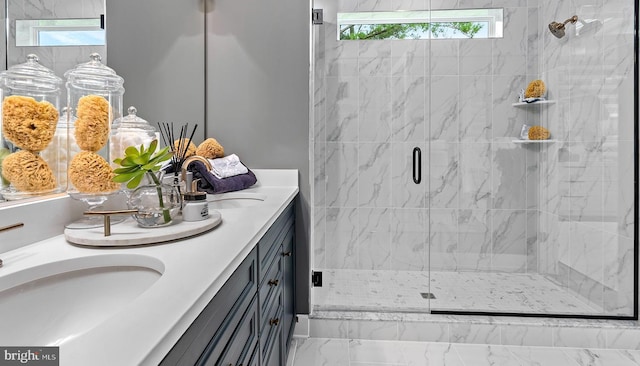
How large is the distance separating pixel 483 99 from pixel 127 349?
2877mm

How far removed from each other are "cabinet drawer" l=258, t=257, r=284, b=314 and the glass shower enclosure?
793 millimetres

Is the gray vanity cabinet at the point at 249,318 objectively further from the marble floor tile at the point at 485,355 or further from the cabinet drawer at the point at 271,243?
the marble floor tile at the point at 485,355

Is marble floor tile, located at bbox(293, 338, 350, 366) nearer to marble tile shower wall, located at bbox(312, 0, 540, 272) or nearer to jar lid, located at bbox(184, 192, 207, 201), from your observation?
marble tile shower wall, located at bbox(312, 0, 540, 272)

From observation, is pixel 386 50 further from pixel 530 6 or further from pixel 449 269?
pixel 449 269

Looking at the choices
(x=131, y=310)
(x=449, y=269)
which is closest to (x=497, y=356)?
(x=449, y=269)

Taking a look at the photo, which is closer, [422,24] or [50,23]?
[50,23]

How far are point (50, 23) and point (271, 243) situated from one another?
0.90 m

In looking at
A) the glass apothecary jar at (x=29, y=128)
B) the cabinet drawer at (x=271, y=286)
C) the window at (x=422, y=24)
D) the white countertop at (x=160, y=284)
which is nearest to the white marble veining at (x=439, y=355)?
the cabinet drawer at (x=271, y=286)

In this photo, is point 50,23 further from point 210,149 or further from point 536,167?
point 536,167

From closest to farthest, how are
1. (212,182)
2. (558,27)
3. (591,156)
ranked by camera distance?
(212,182)
(591,156)
(558,27)

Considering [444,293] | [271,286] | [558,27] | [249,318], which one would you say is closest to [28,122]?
[249,318]

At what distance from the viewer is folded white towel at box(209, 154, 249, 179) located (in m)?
1.86

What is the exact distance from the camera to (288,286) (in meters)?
1.88

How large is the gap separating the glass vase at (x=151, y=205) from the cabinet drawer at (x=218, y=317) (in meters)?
0.26
